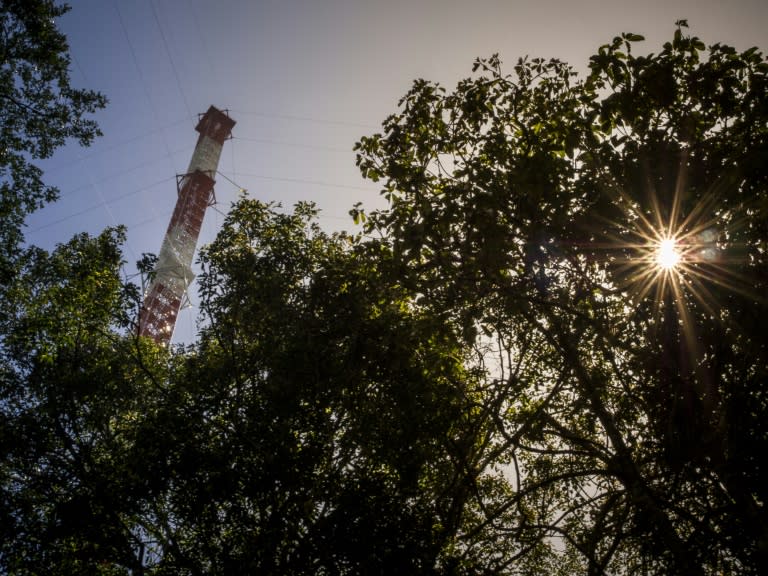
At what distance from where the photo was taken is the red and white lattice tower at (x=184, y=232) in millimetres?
29328

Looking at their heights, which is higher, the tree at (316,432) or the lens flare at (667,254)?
the lens flare at (667,254)

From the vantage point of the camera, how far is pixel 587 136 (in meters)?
6.48

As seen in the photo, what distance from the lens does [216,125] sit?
39.8m

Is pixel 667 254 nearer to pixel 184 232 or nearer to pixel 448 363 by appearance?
pixel 448 363

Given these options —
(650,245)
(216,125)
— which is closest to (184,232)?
(216,125)

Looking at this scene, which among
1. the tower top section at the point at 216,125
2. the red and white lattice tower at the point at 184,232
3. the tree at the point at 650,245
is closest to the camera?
the tree at the point at 650,245

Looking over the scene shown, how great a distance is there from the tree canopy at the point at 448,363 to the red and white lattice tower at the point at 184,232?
62.7 ft

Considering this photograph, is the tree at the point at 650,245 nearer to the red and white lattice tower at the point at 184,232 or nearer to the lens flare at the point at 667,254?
the lens flare at the point at 667,254

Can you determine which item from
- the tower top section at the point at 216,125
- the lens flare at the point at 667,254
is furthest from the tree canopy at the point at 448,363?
the tower top section at the point at 216,125

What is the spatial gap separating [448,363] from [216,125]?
38323mm

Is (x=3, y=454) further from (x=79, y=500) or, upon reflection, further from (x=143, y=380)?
(x=143, y=380)

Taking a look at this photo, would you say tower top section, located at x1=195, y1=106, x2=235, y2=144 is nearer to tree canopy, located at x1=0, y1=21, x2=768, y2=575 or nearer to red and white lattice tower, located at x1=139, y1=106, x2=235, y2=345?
red and white lattice tower, located at x1=139, y1=106, x2=235, y2=345

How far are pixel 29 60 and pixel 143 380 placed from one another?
26.7 ft

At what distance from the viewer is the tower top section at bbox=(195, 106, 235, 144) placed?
3950 cm
